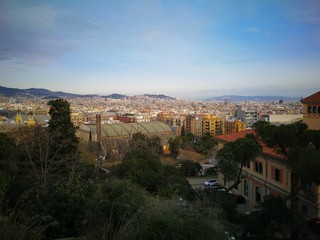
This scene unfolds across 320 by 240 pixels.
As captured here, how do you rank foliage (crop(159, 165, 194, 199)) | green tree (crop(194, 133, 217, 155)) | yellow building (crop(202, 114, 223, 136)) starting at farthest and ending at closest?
yellow building (crop(202, 114, 223, 136)), green tree (crop(194, 133, 217, 155)), foliage (crop(159, 165, 194, 199))

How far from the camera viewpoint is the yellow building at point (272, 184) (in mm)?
14398

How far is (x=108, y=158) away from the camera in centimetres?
3359

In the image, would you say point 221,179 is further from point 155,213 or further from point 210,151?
point 210,151

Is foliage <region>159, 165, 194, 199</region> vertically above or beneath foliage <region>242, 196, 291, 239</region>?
above

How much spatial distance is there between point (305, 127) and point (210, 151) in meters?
37.0

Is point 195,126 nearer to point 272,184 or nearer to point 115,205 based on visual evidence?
point 272,184

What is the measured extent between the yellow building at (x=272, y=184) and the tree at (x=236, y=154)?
0.93 metres

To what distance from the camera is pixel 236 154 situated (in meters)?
13.5

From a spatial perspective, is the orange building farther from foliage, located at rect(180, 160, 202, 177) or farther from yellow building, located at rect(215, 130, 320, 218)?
yellow building, located at rect(215, 130, 320, 218)

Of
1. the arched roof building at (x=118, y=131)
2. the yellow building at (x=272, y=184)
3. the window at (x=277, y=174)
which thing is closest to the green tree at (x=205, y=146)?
the arched roof building at (x=118, y=131)

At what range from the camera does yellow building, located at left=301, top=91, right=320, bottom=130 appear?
60.7ft

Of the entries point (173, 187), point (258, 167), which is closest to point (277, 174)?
point (258, 167)

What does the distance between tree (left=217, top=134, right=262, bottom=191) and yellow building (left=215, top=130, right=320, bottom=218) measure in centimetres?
93

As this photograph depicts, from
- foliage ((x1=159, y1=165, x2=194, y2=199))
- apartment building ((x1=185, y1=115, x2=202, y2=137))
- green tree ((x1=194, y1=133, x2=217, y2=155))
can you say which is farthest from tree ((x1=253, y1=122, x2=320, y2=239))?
apartment building ((x1=185, y1=115, x2=202, y2=137))
